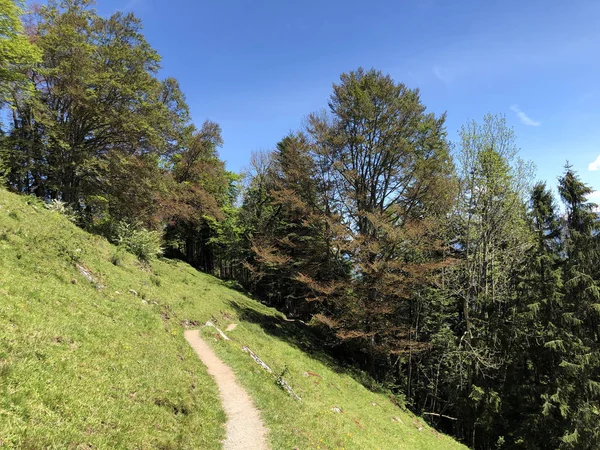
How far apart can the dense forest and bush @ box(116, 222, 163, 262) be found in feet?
0.69

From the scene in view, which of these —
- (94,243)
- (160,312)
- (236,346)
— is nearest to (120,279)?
(160,312)

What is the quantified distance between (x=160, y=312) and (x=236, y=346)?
13.1ft

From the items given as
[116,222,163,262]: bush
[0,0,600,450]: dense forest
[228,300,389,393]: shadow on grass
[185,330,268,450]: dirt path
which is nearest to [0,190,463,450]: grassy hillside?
[185,330,268,450]: dirt path

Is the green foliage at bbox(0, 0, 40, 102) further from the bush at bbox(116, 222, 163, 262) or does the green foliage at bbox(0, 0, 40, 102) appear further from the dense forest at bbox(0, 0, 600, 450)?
the bush at bbox(116, 222, 163, 262)

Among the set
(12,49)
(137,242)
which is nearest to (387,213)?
(137,242)

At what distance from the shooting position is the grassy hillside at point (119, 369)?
5.84 m

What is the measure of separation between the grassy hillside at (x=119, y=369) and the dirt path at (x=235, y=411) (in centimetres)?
33

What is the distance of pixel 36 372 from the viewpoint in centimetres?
616

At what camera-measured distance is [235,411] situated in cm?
991

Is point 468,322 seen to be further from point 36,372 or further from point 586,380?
point 36,372

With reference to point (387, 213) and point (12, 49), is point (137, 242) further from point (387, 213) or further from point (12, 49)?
point (387, 213)

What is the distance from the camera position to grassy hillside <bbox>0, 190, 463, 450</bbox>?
19.2 feet

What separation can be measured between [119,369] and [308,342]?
1979 cm

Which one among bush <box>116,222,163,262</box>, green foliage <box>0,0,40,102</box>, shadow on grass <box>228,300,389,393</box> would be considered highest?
green foliage <box>0,0,40,102</box>
